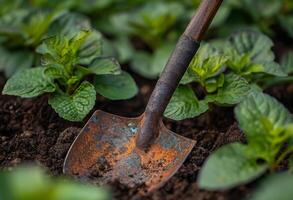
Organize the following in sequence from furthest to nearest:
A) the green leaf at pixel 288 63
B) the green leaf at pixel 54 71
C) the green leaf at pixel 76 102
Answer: the green leaf at pixel 288 63 < the green leaf at pixel 54 71 < the green leaf at pixel 76 102

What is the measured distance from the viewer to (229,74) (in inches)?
79.8

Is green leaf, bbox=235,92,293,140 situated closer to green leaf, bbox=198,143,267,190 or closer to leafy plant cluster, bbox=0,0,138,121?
green leaf, bbox=198,143,267,190

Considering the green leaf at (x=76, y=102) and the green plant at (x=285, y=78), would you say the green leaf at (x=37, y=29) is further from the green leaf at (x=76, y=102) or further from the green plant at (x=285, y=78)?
the green plant at (x=285, y=78)

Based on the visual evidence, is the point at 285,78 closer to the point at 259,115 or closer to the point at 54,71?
the point at 259,115

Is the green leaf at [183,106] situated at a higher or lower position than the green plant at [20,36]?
higher

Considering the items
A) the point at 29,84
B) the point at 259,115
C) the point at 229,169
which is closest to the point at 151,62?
the point at 29,84

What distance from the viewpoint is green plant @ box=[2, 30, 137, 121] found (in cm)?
192

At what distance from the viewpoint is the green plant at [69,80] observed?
192cm

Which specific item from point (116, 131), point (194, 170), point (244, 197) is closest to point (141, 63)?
point (116, 131)

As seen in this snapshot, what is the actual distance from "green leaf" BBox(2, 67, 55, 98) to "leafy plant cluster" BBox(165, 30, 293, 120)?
45cm

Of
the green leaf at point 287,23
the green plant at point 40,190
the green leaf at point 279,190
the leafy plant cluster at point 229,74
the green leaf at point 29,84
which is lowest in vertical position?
the green leaf at point 29,84

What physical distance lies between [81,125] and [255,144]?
72cm

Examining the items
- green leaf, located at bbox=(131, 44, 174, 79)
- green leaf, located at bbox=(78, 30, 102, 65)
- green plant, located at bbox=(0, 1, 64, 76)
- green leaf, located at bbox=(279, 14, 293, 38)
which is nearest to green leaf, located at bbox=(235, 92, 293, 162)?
green leaf, located at bbox=(78, 30, 102, 65)

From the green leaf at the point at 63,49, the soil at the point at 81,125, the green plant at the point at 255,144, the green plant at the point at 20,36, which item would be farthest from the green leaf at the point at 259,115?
the green plant at the point at 20,36
